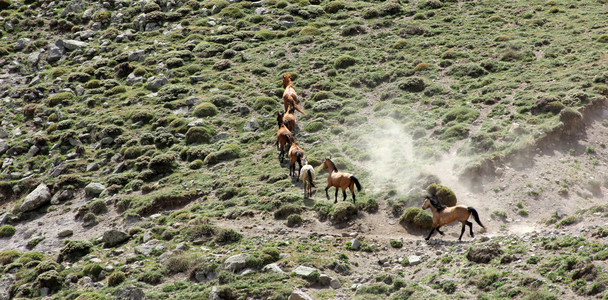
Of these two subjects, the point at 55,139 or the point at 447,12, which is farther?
the point at 447,12

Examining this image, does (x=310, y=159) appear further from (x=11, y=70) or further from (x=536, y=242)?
(x=11, y=70)

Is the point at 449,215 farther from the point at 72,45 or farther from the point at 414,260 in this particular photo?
the point at 72,45

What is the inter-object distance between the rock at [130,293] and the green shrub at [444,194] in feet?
42.5

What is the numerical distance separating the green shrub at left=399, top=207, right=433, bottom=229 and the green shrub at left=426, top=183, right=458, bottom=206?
133 centimetres

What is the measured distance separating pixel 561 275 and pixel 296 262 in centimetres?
887

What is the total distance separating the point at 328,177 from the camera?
2331 cm

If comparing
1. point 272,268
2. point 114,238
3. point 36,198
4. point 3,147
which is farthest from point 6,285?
point 3,147

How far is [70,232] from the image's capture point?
27.0 m

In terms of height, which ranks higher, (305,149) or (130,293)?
(130,293)

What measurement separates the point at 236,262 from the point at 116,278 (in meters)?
4.79

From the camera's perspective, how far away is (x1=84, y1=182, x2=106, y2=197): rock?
99.9 ft

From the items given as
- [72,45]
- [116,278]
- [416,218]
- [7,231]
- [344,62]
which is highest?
[72,45]

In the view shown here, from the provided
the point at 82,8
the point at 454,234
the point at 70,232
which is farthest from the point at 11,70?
the point at 454,234

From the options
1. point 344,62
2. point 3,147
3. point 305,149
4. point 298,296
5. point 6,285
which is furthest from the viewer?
point 344,62
